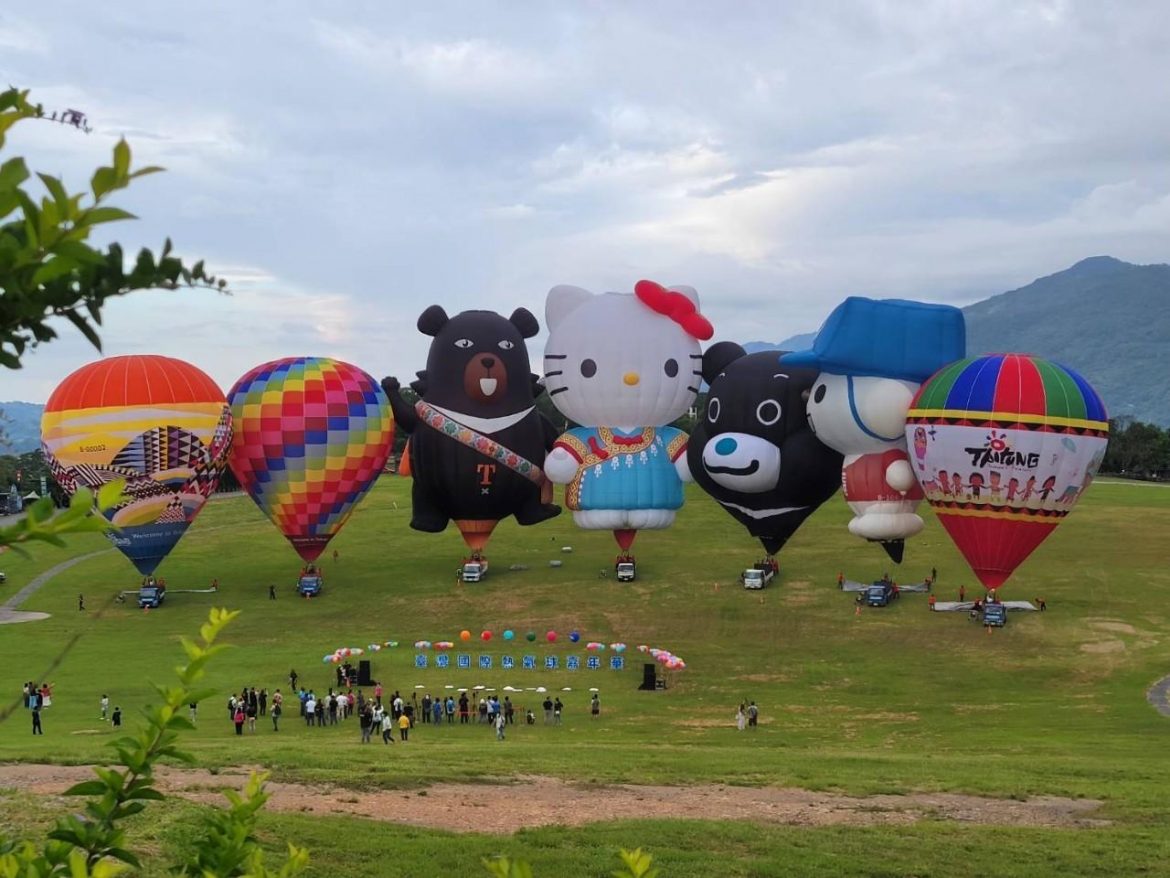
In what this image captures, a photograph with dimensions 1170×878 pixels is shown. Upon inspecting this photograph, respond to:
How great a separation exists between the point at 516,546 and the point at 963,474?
83.2 ft

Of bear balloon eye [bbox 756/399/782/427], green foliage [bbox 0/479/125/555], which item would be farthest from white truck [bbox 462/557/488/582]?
green foliage [bbox 0/479/125/555]

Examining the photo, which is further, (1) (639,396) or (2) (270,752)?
(1) (639,396)

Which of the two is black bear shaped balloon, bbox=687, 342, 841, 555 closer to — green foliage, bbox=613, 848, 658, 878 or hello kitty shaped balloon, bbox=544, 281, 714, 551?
hello kitty shaped balloon, bbox=544, 281, 714, 551

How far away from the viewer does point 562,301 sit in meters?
36.5

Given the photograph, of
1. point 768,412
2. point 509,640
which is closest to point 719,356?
point 768,412

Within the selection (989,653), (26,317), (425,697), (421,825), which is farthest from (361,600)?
(26,317)

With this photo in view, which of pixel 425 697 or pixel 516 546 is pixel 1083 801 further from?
pixel 516 546

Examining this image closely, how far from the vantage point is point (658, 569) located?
44562 millimetres

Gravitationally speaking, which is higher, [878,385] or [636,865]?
[878,385]

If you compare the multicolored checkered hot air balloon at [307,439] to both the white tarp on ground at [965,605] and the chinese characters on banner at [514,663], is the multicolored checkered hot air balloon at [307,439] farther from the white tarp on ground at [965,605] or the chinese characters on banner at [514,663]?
the white tarp on ground at [965,605]

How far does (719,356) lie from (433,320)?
887 centimetres

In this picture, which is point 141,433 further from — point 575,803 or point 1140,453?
point 1140,453

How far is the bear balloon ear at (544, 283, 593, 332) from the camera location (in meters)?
36.5

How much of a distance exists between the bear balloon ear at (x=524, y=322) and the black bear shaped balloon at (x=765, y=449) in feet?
30.3
